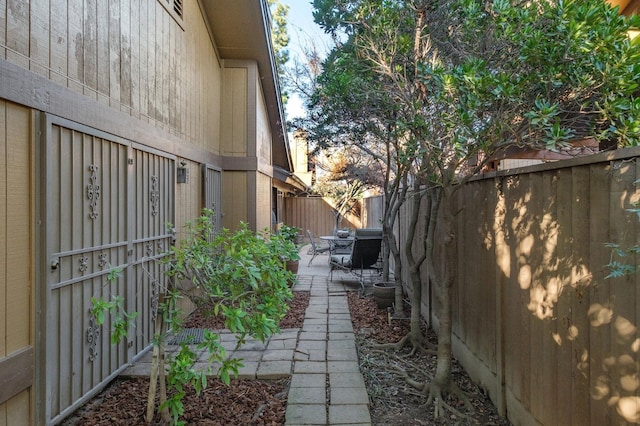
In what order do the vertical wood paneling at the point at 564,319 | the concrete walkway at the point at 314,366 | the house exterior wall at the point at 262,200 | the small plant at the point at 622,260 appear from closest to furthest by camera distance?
the small plant at the point at 622,260, the vertical wood paneling at the point at 564,319, the concrete walkway at the point at 314,366, the house exterior wall at the point at 262,200

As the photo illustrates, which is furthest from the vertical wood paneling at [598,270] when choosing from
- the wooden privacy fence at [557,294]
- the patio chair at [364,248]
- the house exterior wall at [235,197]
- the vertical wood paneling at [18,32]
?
the house exterior wall at [235,197]

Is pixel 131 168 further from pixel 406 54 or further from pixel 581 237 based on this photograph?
pixel 581 237

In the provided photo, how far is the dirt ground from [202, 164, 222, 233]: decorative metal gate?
9.10ft

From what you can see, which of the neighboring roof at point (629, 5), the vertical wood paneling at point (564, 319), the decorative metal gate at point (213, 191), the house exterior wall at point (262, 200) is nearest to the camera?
the vertical wood paneling at point (564, 319)

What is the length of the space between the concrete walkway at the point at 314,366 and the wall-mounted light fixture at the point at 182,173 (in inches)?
76.5

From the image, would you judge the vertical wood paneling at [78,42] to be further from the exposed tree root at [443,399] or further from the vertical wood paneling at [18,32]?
the exposed tree root at [443,399]

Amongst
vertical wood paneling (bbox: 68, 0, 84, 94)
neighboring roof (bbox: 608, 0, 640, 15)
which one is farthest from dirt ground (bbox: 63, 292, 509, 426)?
neighboring roof (bbox: 608, 0, 640, 15)

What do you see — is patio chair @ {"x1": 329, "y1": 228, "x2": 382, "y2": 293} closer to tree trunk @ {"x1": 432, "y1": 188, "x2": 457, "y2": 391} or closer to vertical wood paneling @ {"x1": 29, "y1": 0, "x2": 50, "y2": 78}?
tree trunk @ {"x1": 432, "y1": 188, "x2": 457, "y2": 391}

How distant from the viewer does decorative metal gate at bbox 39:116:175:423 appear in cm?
271

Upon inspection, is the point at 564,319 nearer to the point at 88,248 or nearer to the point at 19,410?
the point at 19,410

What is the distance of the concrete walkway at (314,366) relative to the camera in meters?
3.06

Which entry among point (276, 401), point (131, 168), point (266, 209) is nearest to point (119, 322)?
point (276, 401)

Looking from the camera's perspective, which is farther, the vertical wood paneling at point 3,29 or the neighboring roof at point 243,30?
the neighboring roof at point 243,30

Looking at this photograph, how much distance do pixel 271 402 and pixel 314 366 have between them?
0.76 m
